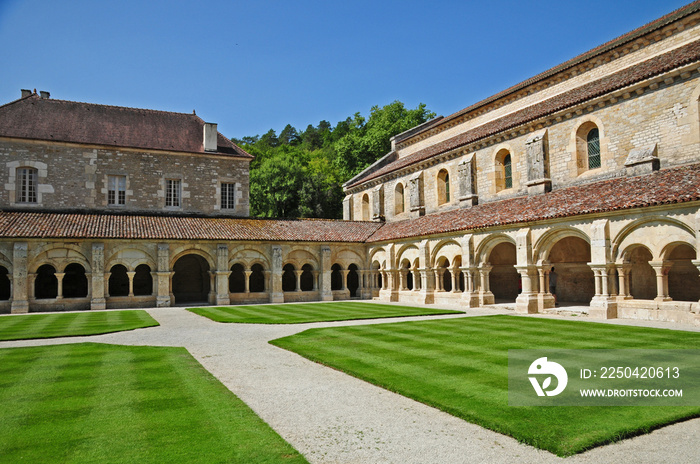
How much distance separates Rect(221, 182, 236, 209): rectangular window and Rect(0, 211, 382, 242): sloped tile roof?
10.7ft

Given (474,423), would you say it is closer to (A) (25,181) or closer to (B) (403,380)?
(B) (403,380)

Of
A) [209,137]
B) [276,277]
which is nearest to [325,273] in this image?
[276,277]

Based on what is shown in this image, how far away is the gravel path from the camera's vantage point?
4.99m

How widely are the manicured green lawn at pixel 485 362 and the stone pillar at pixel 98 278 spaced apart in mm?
15914

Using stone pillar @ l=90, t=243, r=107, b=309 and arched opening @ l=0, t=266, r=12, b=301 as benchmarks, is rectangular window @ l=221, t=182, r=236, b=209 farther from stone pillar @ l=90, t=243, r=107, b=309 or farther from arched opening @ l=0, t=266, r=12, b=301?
arched opening @ l=0, t=266, r=12, b=301

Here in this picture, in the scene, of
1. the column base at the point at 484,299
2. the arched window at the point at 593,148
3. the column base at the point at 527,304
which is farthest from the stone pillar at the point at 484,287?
the arched window at the point at 593,148

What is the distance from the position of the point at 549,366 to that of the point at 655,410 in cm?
245

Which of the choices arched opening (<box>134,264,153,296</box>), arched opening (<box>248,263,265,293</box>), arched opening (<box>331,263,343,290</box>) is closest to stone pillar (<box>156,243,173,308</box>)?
arched opening (<box>134,264,153,296</box>)

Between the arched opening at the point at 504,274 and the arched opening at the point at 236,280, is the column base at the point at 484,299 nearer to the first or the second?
the arched opening at the point at 504,274

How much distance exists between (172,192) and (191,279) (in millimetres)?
6230

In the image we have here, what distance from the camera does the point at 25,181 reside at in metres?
29.6

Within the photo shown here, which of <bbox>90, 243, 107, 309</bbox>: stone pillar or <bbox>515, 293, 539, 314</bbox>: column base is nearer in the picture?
<bbox>515, 293, 539, 314</bbox>: column base

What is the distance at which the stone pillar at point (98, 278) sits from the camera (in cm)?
2526

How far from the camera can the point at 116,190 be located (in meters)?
31.7
